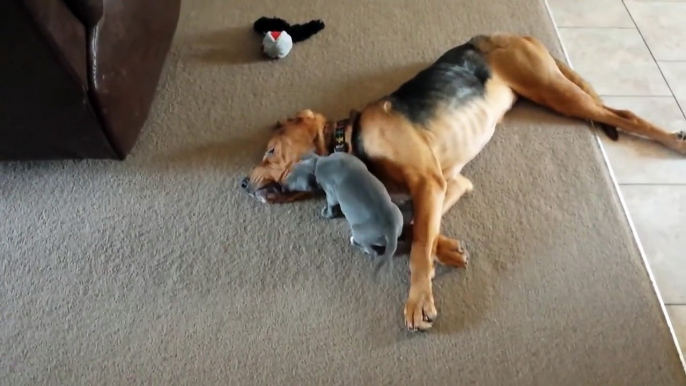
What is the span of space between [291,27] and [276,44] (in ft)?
0.59

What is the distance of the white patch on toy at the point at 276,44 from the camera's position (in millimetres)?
2639

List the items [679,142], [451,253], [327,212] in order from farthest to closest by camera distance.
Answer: [679,142]
[327,212]
[451,253]

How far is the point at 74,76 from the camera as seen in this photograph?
1.90m

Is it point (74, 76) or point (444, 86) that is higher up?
point (74, 76)

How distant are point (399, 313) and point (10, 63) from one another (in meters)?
1.31

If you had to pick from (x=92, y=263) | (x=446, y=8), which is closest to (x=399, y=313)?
(x=92, y=263)

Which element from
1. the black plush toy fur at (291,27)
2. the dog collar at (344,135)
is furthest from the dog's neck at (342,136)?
the black plush toy fur at (291,27)

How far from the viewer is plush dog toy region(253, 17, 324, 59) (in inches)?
104

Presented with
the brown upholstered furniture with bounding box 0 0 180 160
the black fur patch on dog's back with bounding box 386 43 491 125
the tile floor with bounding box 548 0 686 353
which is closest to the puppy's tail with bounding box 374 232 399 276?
the black fur patch on dog's back with bounding box 386 43 491 125

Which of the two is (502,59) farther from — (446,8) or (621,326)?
(621,326)

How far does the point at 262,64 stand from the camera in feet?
8.76

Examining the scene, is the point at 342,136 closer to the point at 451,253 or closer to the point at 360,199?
the point at 360,199

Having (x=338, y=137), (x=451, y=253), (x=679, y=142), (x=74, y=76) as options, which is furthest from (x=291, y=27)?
(x=679, y=142)

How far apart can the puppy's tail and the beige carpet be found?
4 centimetres
